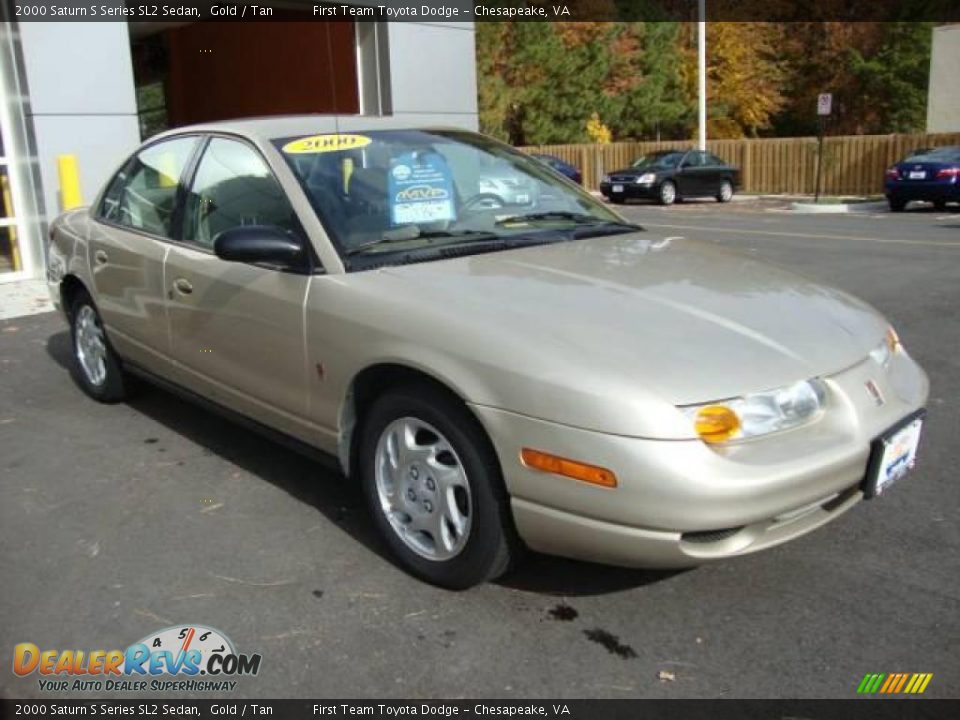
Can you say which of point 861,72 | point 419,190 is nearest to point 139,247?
point 419,190

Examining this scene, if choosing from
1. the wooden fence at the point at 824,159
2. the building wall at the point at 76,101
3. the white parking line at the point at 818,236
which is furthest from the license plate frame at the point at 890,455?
the wooden fence at the point at 824,159

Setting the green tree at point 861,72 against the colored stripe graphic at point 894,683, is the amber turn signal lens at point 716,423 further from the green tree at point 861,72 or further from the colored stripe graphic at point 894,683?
the green tree at point 861,72

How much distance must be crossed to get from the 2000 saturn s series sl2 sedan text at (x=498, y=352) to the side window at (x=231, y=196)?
1 centimetres

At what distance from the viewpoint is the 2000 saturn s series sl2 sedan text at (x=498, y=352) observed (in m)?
2.55

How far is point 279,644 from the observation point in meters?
2.80

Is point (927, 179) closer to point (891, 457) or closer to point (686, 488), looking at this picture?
point (891, 457)

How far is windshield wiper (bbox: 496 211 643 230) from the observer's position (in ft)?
12.6

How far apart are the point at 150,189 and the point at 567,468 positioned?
3.08 metres

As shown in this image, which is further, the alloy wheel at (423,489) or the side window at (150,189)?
the side window at (150,189)

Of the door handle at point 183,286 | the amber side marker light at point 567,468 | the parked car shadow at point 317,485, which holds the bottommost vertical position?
the parked car shadow at point 317,485

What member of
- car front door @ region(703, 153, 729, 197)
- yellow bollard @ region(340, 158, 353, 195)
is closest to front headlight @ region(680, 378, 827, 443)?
yellow bollard @ region(340, 158, 353, 195)

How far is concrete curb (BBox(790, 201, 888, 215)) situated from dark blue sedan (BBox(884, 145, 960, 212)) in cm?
81

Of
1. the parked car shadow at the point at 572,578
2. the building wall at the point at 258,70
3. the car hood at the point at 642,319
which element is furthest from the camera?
the building wall at the point at 258,70

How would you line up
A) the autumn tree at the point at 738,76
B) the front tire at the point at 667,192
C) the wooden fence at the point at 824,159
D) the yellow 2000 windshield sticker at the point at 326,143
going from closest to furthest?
the yellow 2000 windshield sticker at the point at 326,143 → the front tire at the point at 667,192 → the wooden fence at the point at 824,159 → the autumn tree at the point at 738,76
